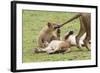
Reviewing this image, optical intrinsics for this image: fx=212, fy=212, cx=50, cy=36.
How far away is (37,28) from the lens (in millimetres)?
1564

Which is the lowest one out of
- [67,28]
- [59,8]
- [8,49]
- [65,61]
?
[65,61]

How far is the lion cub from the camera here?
5.18ft

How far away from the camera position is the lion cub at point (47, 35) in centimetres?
158

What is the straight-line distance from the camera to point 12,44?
4.87 ft

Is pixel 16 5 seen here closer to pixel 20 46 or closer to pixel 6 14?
pixel 6 14

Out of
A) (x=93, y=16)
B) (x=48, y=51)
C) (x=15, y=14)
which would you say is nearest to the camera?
(x=15, y=14)

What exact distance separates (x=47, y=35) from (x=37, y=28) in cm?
10

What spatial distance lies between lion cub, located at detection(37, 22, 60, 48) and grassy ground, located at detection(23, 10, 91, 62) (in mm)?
30

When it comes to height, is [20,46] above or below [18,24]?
below

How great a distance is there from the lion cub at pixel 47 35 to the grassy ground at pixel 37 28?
30 mm

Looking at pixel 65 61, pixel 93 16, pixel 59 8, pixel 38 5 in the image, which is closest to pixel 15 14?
pixel 38 5

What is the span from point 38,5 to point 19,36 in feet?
0.88

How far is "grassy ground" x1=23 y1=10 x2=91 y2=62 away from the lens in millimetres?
1531

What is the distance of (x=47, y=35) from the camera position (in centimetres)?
160
